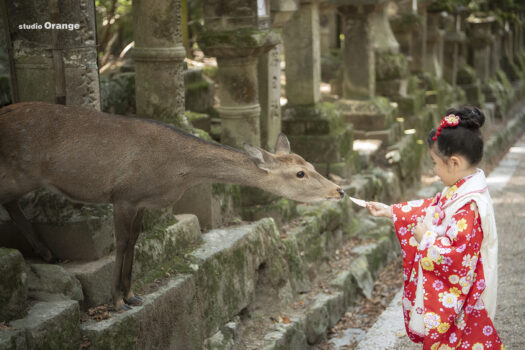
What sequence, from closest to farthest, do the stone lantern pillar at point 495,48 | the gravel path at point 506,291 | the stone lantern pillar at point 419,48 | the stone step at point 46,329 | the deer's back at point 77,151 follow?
1. the stone step at point 46,329
2. the deer's back at point 77,151
3. the gravel path at point 506,291
4. the stone lantern pillar at point 419,48
5. the stone lantern pillar at point 495,48

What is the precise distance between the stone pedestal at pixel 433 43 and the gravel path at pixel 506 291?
395 centimetres

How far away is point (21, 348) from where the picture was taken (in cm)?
379

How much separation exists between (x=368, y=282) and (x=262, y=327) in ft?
7.12

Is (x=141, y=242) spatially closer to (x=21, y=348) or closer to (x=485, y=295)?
(x=21, y=348)

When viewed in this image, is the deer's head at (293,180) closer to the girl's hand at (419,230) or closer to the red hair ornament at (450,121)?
the girl's hand at (419,230)

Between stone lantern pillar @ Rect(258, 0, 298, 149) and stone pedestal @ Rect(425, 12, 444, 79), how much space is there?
8.34m

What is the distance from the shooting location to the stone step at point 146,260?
465cm

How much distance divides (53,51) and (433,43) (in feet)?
40.7

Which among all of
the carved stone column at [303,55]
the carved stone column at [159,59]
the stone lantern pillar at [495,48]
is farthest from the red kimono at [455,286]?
the stone lantern pillar at [495,48]

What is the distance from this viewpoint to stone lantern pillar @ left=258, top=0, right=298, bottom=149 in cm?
782

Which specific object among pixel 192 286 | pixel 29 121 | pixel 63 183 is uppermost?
pixel 29 121

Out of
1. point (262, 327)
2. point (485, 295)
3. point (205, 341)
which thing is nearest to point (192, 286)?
point (205, 341)

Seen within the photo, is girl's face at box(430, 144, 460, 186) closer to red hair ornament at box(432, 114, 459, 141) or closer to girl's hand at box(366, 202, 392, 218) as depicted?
red hair ornament at box(432, 114, 459, 141)

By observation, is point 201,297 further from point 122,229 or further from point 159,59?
point 159,59
